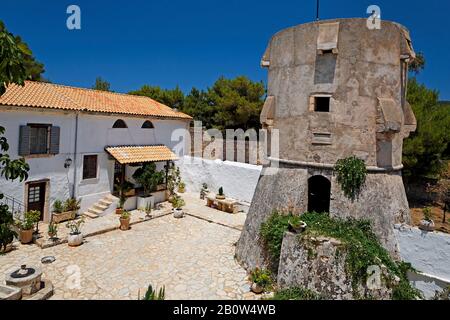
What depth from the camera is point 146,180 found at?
18.9 metres

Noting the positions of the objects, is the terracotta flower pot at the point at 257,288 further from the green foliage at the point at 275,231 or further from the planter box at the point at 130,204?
the planter box at the point at 130,204

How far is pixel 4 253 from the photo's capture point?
39.1ft

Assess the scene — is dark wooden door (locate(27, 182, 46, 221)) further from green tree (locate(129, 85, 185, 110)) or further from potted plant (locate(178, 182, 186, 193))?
green tree (locate(129, 85, 185, 110))

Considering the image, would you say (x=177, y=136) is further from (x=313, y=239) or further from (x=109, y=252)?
(x=313, y=239)

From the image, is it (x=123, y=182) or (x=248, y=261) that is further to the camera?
(x=123, y=182)

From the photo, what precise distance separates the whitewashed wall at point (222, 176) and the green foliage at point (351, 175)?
9.15m

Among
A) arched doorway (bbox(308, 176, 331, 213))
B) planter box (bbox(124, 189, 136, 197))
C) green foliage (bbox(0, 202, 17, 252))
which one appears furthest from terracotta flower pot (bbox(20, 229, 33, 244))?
arched doorway (bbox(308, 176, 331, 213))

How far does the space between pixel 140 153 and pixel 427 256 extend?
1647 centimetres

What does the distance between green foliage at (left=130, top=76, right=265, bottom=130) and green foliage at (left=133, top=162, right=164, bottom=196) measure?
41.8ft

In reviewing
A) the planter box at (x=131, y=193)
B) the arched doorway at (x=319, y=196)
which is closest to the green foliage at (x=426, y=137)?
the arched doorway at (x=319, y=196)

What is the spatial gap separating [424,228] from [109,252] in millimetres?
12063

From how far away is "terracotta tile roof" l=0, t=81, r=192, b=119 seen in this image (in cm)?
1445

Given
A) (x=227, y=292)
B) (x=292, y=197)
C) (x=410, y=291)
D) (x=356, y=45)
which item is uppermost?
(x=356, y=45)

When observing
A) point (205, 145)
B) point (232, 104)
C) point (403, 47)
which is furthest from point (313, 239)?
point (232, 104)
